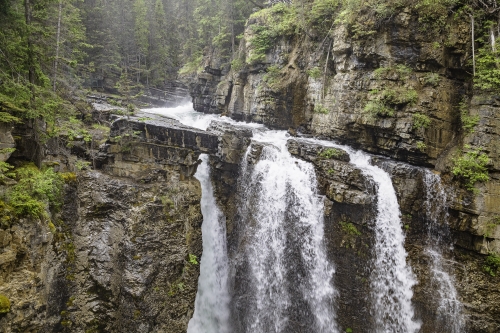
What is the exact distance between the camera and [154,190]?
1446 centimetres

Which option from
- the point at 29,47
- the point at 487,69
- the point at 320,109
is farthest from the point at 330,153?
the point at 29,47

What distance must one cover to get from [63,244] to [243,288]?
31.0ft

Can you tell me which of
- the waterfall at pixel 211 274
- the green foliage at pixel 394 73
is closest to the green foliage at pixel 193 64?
Answer: the waterfall at pixel 211 274

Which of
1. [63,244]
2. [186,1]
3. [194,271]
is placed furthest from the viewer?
[186,1]

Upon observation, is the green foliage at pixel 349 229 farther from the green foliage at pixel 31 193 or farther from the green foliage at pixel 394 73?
the green foliage at pixel 31 193

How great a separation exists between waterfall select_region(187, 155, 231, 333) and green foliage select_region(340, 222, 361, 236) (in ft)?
24.8

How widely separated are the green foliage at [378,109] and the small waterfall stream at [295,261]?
266 centimetres

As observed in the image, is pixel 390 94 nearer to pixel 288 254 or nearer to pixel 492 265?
pixel 492 265

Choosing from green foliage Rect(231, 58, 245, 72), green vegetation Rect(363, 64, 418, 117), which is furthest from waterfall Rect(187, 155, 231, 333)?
green vegetation Rect(363, 64, 418, 117)

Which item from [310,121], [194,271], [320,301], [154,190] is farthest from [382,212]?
[154,190]

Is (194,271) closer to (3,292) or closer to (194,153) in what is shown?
(194,153)

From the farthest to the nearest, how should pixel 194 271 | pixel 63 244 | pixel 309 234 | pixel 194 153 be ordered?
pixel 194 153
pixel 309 234
pixel 194 271
pixel 63 244

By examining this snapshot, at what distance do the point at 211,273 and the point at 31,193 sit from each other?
34.9ft

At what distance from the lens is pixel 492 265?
41.7 feet
